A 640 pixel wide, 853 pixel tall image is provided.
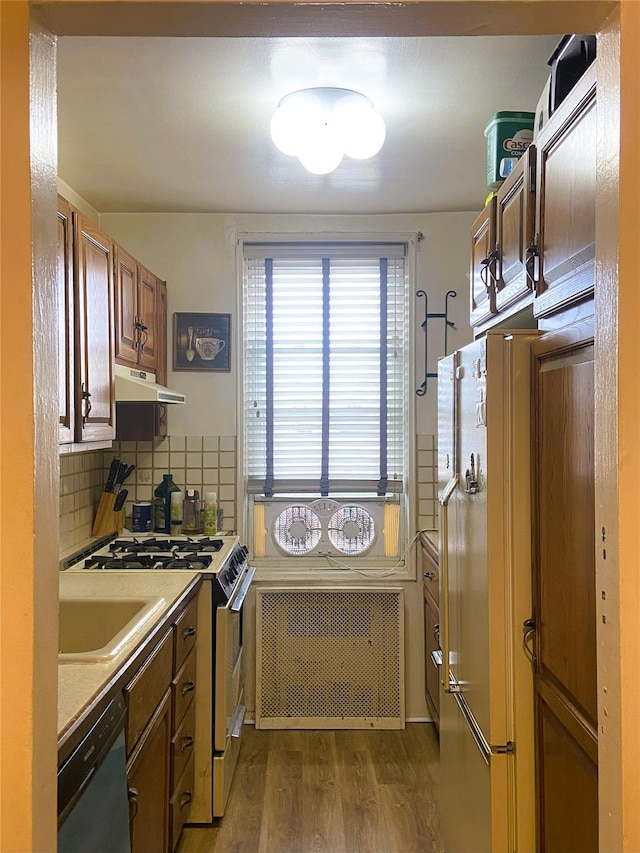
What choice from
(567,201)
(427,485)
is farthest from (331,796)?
(567,201)

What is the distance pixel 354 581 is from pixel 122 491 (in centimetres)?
126

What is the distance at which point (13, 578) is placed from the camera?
77cm

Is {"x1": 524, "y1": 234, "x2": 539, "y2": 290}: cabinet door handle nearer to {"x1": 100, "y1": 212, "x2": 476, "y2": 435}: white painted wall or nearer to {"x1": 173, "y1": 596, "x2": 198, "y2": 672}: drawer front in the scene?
{"x1": 173, "y1": 596, "x2": 198, "y2": 672}: drawer front

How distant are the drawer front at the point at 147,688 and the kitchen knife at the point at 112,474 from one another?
4.37 feet

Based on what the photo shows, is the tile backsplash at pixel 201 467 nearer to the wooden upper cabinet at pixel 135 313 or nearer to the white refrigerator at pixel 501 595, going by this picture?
the wooden upper cabinet at pixel 135 313

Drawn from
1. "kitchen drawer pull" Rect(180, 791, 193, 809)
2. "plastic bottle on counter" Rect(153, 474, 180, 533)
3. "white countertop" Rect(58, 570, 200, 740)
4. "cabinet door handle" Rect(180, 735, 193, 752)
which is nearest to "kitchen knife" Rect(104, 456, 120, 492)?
"plastic bottle on counter" Rect(153, 474, 180, 533)

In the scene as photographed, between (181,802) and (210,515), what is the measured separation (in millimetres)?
1325

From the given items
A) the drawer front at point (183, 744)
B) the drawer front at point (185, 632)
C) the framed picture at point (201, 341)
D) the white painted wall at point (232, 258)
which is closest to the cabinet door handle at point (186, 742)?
the drawer front at point (183, 744)

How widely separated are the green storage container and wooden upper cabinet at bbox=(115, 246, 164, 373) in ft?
4.80

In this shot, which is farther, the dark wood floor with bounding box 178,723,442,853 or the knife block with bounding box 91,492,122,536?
the knife block with bounding box 91,492,122,536

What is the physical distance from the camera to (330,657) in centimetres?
328

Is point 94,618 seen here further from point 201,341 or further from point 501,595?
point 201,341

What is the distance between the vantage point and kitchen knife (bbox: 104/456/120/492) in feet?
10.6

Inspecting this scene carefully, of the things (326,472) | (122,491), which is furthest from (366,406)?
(122,491)
